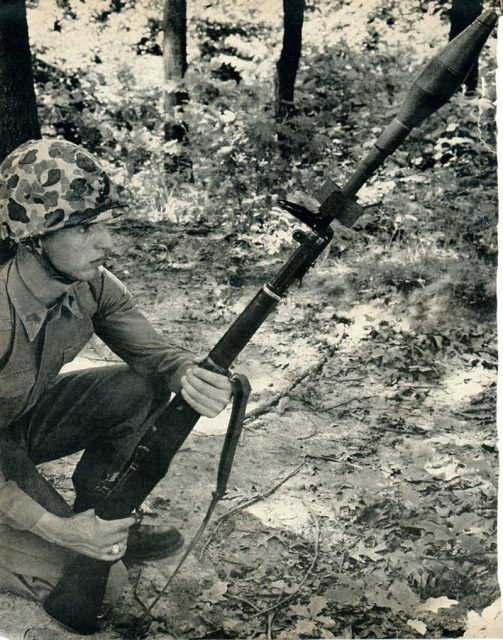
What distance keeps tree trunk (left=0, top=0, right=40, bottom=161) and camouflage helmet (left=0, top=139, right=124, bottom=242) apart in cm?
36

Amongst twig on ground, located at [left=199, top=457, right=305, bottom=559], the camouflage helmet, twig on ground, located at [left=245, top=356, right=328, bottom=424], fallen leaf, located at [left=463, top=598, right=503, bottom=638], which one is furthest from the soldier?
fallen leaf, located at [left=463, top=598, right=503, bottom=638]

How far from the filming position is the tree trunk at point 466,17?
3012mm

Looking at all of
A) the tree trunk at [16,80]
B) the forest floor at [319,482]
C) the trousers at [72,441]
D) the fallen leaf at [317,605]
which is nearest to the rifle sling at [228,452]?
the forest floor at [319,482]

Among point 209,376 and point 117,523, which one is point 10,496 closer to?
point 117,523

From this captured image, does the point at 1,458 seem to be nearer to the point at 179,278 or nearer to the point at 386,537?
the point at 179,278

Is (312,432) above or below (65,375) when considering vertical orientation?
below

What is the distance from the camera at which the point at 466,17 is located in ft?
9.95

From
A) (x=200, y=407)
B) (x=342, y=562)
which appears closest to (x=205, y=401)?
(x=200, y=407)

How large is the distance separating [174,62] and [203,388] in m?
1.42

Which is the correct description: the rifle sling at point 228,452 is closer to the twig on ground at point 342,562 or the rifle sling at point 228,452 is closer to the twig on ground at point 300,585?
the twig on ground at point 300,585

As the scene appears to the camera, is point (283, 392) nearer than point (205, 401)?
No

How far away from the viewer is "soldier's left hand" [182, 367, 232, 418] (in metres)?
2.74

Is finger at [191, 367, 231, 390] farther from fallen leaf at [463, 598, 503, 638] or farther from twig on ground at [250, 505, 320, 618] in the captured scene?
fallen leaf at [463, 598, 503, 638]

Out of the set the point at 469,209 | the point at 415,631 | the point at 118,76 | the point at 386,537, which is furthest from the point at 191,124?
the point at 415,631
